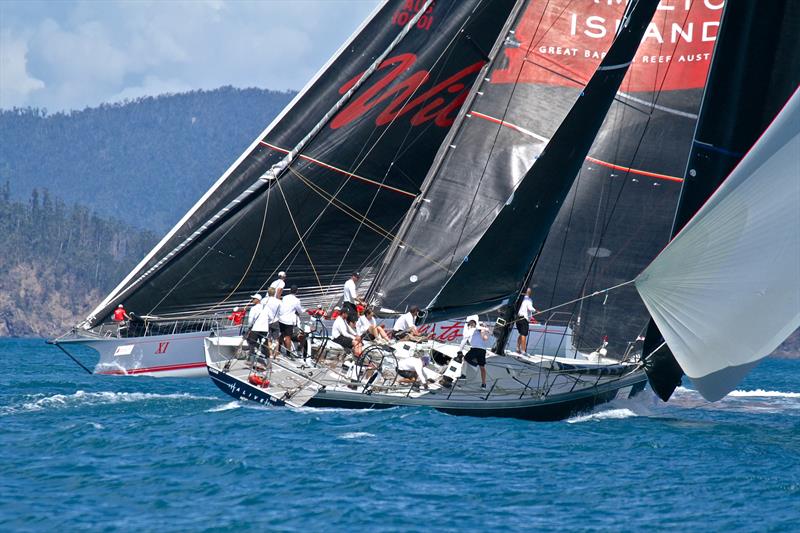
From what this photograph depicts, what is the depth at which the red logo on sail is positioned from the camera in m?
24.6

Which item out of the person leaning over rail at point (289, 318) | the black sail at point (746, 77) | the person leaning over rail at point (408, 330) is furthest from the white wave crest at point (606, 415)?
the person leaning over rail at point (289, 318)

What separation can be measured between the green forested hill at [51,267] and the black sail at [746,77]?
113 m

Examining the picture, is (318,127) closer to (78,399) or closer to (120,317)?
(120,317)

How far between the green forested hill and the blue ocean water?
110376mm

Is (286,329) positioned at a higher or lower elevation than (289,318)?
lower

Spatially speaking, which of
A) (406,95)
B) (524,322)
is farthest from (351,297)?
(406,95)

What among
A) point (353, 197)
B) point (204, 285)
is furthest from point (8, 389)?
point (353, 197)

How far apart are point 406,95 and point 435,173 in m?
2.87

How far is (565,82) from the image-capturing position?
23.3m

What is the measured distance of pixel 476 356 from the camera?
19.6 meters

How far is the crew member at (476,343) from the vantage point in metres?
19.3

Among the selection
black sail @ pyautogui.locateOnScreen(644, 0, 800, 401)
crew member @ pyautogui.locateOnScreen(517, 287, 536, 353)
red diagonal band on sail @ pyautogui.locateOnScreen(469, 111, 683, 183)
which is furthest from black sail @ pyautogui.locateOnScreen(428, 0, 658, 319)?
red diagonal band on sail @ pyautogui.locateOnScreen(469, 111, 683, 183)

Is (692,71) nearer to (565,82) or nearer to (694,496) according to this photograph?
(565,82)

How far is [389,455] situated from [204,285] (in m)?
10.4
